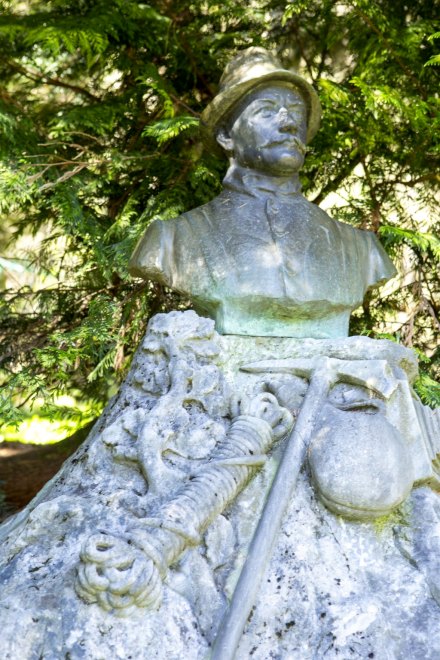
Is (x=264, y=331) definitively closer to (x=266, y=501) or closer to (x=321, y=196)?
(x=266, y=501)

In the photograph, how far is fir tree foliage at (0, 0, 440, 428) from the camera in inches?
168

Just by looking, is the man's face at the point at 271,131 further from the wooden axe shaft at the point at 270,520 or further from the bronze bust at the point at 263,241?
the wooden axe shaft at the point at 270,520

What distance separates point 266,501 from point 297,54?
4095 millimetres

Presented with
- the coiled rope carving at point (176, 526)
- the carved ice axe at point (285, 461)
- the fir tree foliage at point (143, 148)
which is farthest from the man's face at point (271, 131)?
the coiled rope carving at point (176, 526)

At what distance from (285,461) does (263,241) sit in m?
1.03

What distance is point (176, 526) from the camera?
6.89ft

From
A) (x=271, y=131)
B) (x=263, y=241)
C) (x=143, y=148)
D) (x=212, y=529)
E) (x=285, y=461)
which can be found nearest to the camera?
(x=212, y=529)

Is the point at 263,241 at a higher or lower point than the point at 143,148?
higher

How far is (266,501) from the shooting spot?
91.2 inches

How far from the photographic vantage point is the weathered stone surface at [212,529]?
1971mm

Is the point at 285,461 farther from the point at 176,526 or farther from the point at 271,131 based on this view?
the point at 271,131

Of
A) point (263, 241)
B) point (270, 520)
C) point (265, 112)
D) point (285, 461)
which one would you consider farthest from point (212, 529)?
point (265, 112)

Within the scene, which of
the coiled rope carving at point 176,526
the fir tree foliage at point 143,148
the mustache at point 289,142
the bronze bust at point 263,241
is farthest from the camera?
the fir tree foliage at point 143,148

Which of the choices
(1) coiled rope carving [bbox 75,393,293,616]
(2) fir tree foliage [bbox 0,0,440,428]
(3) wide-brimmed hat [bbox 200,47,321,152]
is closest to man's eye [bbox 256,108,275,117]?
(3) wide-brimmed hat [bbox 200,47,321,152]
